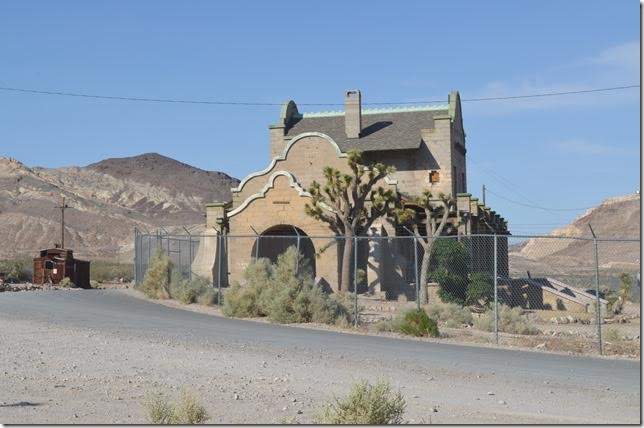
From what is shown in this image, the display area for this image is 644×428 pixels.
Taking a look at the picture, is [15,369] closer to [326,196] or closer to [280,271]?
[280,271]

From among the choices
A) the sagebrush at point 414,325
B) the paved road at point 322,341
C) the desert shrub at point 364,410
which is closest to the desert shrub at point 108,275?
the paved road at point 322,341

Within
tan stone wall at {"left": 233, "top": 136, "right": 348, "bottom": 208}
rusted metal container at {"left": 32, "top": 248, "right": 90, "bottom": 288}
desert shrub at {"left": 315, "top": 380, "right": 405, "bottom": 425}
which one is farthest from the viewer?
rusted metal container at {"left": 32, "top": 248, "right": 90, "bottom": 288}

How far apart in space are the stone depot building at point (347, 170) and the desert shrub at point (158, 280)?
2.68 meters

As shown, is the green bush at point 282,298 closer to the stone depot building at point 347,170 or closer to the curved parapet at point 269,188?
the stone depot building at point 347,170

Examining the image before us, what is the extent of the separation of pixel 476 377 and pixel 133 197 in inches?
5379

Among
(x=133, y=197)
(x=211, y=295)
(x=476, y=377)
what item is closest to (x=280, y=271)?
(x=211, y=295)

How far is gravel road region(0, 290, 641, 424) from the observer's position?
1109 cm

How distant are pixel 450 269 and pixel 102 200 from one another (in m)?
114

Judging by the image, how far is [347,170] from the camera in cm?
4053

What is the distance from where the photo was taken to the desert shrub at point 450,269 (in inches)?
1374

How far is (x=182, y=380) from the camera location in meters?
13.4

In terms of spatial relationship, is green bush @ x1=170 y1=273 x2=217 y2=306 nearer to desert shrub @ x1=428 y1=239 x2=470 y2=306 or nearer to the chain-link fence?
the chain-link fence

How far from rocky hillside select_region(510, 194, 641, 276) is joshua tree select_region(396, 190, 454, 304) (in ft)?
142

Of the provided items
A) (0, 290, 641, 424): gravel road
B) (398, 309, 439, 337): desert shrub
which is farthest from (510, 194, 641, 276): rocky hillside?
(0, 290, 641, 424): gravel road
